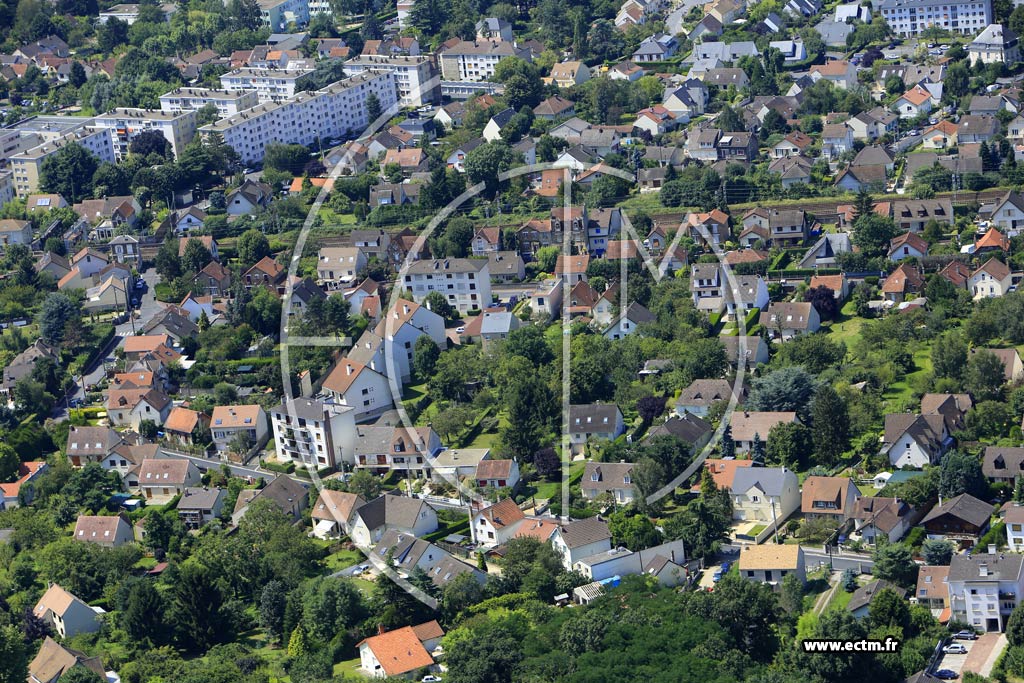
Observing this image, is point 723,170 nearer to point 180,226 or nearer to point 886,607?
point 180,226

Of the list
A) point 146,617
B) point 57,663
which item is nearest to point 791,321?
point 146,617

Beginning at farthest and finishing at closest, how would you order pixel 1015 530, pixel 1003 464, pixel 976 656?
pixel 1003 464 < pixel 1015 530 < pixel 976 656

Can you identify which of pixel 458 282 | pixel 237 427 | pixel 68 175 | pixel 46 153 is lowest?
pixel 237 427

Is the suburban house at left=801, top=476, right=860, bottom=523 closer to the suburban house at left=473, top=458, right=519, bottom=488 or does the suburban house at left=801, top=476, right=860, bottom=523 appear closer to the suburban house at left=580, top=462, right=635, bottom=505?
the suburban house at left=580, top=462, right=635, bottom=505

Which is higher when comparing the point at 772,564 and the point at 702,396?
the point at 702,396

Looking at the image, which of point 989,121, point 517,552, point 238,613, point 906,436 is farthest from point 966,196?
point 238,613

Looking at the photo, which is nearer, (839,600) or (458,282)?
(839,600)

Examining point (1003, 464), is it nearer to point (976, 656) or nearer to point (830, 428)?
point (830, 428)

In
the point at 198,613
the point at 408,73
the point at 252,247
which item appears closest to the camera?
the point at 198,613
